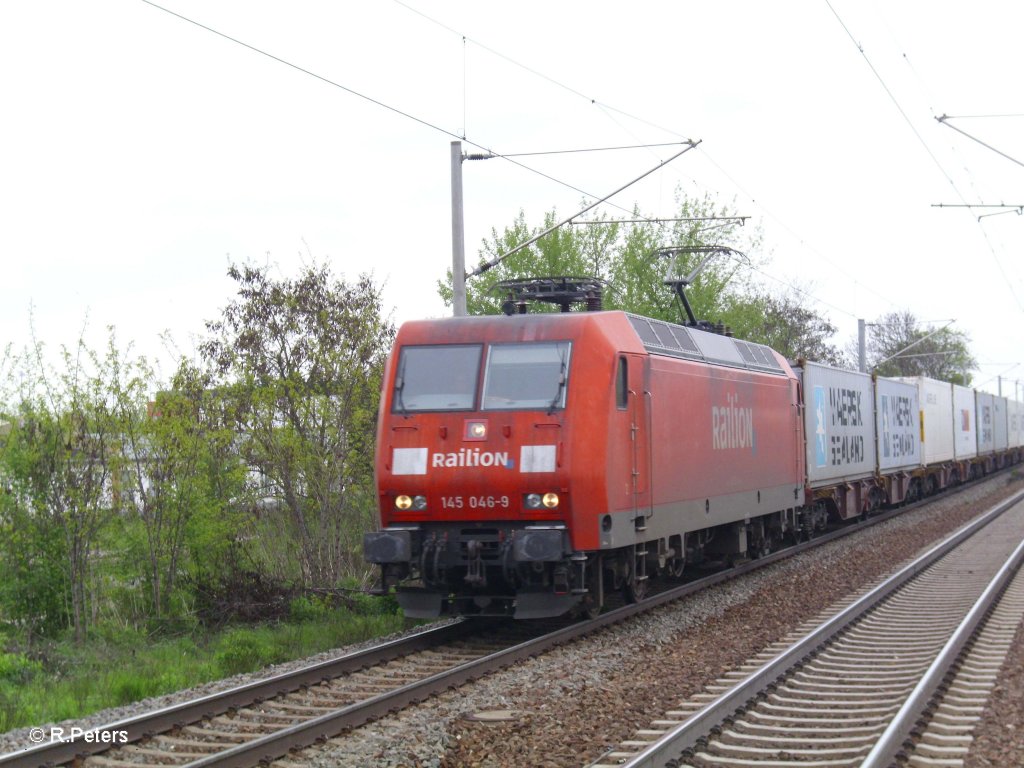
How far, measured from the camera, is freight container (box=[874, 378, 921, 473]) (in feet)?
89.4

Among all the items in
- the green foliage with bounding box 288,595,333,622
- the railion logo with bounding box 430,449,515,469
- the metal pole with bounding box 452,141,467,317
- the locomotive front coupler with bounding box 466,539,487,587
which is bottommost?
the green foliage with bounding box 288,595,333,622

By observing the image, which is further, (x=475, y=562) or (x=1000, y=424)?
(x=1000, y=424)

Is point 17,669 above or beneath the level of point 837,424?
beneath

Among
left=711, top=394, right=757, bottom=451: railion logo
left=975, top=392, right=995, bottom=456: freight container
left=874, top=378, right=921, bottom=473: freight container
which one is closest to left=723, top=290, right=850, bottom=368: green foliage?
left=975, top=392, right=995, bottom=456: freight container

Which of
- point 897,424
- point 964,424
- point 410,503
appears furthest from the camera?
point 964,424

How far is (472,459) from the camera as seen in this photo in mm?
11102

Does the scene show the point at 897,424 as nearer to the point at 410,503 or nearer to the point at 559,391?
the point at 559,391

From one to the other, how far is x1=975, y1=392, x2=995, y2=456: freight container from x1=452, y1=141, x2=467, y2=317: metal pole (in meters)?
32.3

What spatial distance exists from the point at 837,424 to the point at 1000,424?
30338 millimetres

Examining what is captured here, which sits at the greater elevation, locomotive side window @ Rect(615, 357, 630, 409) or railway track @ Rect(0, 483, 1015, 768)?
locomotive side window @ Rect(615, 357, 630, 409)

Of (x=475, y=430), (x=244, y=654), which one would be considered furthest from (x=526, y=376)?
(x=244, y=654)

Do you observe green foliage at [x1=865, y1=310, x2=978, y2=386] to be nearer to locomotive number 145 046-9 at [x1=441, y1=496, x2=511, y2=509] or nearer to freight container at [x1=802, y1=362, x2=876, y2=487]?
freight container at [x1=802, y1=362, x2=876, y2=487]

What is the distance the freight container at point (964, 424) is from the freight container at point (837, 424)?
40.3 ft

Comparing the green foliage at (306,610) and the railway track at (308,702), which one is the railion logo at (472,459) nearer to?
the railway track at (308,702)
